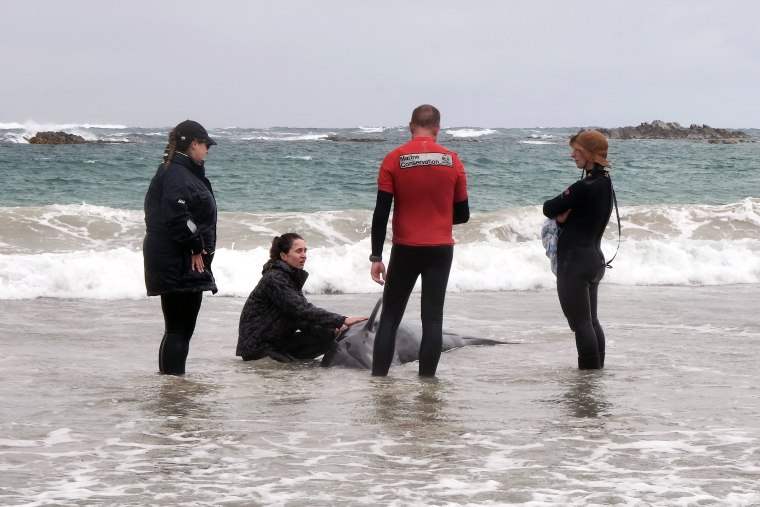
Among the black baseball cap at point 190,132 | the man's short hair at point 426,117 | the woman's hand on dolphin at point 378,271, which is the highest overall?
the man's short hair at point 426,117

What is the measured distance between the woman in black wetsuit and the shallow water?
20.9 inches

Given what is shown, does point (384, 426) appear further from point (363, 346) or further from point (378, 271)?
point (363, 346)

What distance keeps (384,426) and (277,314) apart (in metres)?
2.18

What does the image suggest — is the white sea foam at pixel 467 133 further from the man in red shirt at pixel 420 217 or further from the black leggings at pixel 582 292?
the man in red shirt at pixel 420 217

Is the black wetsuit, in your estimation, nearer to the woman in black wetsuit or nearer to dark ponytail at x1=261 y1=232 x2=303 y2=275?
the woman in black wetsuit

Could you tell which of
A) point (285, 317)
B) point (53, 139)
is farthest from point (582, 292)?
point (53, 139)

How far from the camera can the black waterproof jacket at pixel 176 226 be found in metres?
6.09

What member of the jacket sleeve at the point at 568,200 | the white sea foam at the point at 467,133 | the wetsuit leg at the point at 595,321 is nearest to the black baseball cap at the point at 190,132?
the jacket sleeve at the point at 568,200

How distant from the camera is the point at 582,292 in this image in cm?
684

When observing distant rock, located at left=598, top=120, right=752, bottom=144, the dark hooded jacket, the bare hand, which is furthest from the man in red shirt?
distant rock, located at left=598, top=120, right=752, bottom=144

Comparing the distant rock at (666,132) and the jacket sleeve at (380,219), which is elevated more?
the distant rock at (666,132)

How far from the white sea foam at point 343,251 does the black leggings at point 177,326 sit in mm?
4938

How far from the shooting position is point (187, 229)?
6.10 m

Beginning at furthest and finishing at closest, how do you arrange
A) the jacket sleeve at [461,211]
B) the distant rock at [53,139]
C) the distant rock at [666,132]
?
the distant rock at [666,132] → the distant rock at [53,139] → the jacket sleeve at [461,211]
